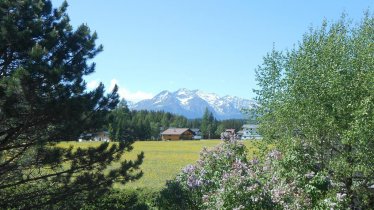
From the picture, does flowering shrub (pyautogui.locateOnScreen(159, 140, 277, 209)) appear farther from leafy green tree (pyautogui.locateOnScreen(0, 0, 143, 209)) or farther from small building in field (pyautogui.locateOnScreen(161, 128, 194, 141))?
small building in field (pyautogui.locateOnScreen(161, 128, 194, 141))

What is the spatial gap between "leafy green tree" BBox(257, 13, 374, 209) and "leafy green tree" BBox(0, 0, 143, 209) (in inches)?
243

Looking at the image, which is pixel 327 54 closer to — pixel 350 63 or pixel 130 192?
pixel 350 63

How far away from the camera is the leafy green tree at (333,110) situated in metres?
13.5

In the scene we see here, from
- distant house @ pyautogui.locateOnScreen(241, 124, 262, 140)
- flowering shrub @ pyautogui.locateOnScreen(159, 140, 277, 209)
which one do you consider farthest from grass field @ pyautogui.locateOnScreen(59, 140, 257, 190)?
flowering shrub @ pyautogui.locateOnScreen(159, 140, 277, 209)

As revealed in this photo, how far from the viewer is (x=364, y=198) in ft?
48.6

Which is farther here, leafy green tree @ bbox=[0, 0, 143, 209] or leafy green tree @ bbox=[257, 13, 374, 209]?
leafy green tree @ bbox=[257, 13, 374, 209]

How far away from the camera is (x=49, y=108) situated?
9.62 meters

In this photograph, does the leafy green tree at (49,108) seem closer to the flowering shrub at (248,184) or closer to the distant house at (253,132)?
the flowering shrub at (248,184)

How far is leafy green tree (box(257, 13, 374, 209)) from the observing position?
1348cm

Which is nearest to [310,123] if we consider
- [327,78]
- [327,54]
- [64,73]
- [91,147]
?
[327,78]

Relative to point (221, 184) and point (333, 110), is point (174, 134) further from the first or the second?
point (221, 184)

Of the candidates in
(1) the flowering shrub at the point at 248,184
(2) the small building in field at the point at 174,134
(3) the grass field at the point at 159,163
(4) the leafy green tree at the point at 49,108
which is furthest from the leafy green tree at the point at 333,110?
(2) the small building in field at the point at 174,134

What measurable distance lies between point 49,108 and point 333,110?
370 inches

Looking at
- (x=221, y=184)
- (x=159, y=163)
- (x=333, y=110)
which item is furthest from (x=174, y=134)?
(x=221, y=184)
